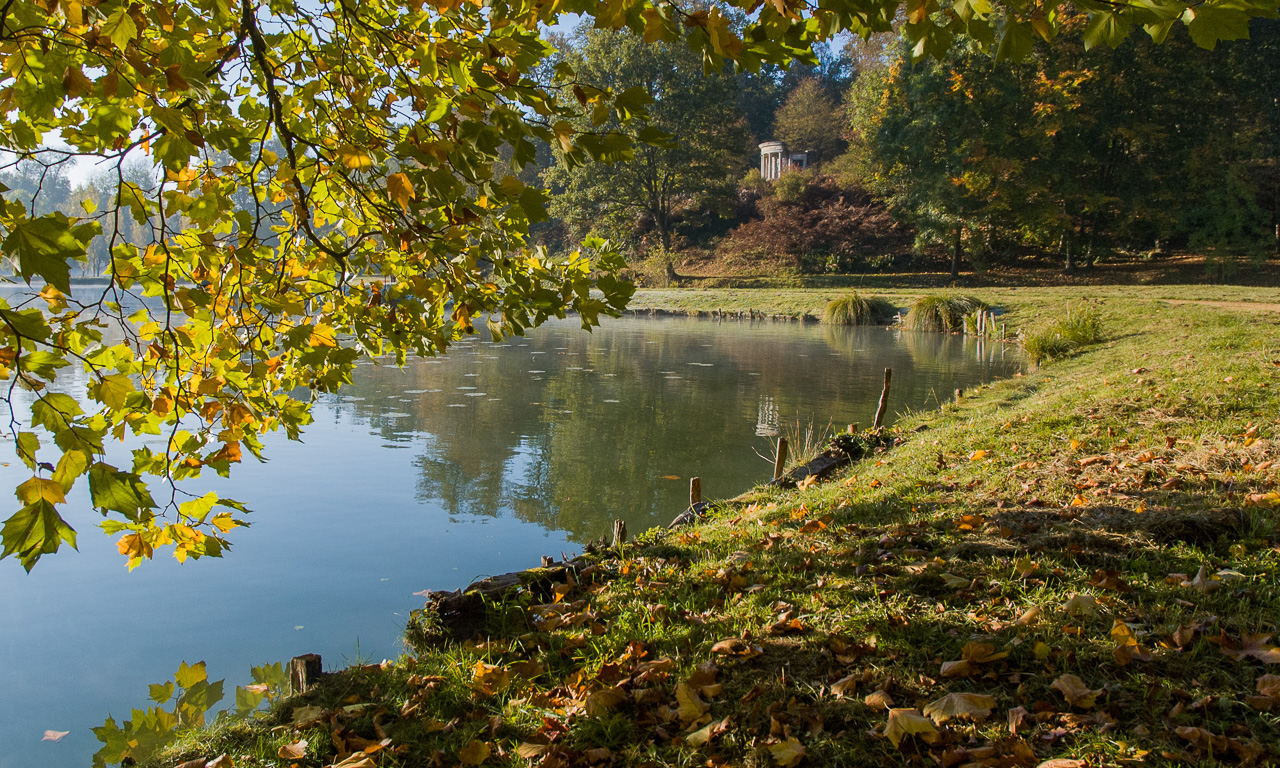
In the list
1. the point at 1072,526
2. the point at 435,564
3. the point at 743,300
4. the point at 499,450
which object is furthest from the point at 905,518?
the point at 743,300

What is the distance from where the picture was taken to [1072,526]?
4.06 meters

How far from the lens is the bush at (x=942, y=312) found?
2359 cm

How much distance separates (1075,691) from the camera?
2.59 meters

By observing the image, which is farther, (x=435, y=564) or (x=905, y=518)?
(x=435, y=564)

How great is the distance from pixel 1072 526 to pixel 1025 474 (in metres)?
1.49

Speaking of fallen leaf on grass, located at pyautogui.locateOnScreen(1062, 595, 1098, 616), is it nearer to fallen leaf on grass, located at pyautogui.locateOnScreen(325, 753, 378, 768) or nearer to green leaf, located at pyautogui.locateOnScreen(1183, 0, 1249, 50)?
green leaf, located at pyautogui.locateOnScreen(1183, 0, 1249, 50)

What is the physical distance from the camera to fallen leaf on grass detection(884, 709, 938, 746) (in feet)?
8.02

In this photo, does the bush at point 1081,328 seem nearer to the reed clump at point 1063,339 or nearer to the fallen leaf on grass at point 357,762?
the reed clump at point 1063,339

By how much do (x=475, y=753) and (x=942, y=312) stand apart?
23544 millimetres

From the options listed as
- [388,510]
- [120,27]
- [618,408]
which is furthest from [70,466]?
[618,408]

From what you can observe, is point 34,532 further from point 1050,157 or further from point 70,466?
point 1050,157

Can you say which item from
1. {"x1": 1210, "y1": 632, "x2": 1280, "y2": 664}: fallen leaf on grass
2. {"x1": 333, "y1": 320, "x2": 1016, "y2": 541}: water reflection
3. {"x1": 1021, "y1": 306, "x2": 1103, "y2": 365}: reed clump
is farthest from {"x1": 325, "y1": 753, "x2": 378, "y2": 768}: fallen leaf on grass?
{"x1": 1021, "y1": 306, "x2": 1103, "y2": 365}: reed clump

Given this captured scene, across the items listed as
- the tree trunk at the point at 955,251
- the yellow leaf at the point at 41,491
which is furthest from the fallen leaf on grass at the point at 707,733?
the tree trunk at the point at 955,251

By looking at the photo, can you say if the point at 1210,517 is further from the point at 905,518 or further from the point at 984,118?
the point at 984,118
